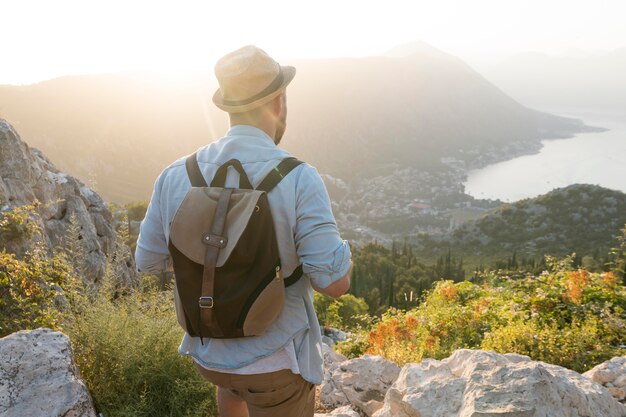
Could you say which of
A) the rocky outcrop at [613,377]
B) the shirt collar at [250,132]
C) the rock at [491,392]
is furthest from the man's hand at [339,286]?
the rocky outcrop at [613,377]

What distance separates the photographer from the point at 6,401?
6.35 ft

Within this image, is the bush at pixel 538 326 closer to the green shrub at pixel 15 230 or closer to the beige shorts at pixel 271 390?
the beige shorts at pixel 271 390

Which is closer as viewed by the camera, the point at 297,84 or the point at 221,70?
the point at 221,70

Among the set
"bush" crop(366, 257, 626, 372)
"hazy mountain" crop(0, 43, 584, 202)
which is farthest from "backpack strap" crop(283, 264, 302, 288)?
"hazy mountain" crop(0, 43, 584, 202)

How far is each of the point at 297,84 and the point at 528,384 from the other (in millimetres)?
201619

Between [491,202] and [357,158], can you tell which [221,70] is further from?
[357,158]

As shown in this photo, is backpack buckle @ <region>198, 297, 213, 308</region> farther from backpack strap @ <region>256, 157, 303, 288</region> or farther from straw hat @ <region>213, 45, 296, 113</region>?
straw hat @ <region>213, 45, 296, 113</region>

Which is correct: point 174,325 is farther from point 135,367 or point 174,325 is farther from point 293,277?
point 293,277

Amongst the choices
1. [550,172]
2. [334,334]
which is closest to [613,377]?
[334,334]

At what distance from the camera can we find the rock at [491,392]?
7.29 feet

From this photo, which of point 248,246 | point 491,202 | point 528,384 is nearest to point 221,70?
point 248,246

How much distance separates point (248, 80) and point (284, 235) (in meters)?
0.55

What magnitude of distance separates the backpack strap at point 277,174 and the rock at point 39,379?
1457 mm

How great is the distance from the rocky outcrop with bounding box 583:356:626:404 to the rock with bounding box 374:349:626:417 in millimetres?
660
